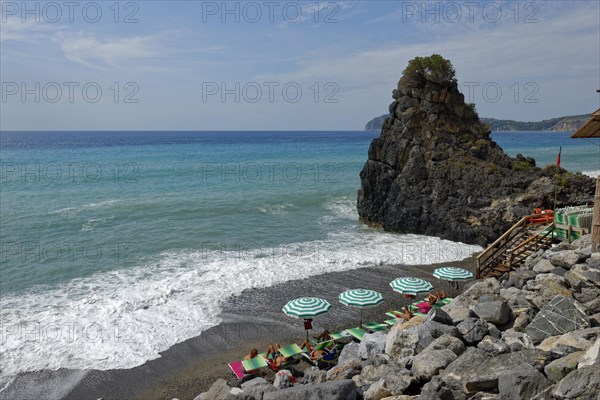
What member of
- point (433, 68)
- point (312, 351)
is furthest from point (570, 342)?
point (433, 68)


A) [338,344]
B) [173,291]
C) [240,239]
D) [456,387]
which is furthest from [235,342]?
[240,239]

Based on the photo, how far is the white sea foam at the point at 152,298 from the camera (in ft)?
52.2

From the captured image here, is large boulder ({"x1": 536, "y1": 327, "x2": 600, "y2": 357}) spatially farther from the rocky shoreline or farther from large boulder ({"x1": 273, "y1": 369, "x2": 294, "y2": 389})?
large boulder ({"x1": 273, "y1": 369, "x2": 294, "y2": 389})

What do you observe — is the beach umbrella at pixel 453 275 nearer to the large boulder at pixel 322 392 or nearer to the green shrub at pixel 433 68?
the large boulder at pixel 322 392

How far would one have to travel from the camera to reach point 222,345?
53.7ft

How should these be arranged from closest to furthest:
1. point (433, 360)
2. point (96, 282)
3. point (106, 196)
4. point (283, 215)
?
point (433, 360) → point (96, 282) → point (283, 215) → point (106, 196)

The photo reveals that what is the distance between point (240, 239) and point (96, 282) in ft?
35.1

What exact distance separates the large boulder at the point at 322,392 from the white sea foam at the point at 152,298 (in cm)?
848

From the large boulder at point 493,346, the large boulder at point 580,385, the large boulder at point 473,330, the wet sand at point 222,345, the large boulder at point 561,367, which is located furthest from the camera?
the wet sand at point 222,345

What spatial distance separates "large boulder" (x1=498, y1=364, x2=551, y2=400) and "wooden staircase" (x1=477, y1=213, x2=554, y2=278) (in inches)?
505

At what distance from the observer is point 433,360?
32.1ft

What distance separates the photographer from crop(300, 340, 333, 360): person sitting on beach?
14675 mm

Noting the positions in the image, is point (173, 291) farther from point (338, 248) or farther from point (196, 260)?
point (338, 248)

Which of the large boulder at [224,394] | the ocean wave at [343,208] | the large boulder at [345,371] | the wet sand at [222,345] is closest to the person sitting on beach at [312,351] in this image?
the wet sand at [222,345]
